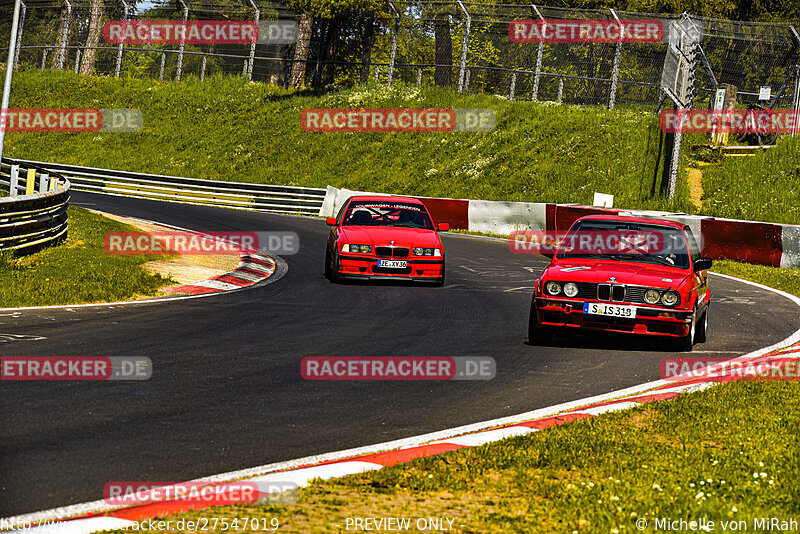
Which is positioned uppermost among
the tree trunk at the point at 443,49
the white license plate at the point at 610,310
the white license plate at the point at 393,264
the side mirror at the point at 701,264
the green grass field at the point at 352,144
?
the tree trunk at the point at 443,49

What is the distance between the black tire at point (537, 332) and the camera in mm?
10891

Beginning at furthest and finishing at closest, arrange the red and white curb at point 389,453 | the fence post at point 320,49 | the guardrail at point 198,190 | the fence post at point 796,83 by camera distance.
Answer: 1. the fence post at point 320,49
2. the guardrail at point 198,190
3. the fence post at point 796,83
4. the red and white curb at point 389,453

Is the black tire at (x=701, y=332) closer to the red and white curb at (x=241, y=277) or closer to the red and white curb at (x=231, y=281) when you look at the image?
the red and white curb at (x=231, y=281)

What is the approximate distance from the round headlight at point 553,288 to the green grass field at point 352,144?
55.6 feet

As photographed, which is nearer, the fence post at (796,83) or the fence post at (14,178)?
the fence post at (14,178)

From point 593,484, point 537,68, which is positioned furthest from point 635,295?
point 537,68

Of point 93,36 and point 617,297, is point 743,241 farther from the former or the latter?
point 93,36

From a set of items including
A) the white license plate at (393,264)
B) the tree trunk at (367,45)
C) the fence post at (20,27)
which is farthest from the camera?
the fence post at (20,27)

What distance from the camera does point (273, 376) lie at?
8719mm

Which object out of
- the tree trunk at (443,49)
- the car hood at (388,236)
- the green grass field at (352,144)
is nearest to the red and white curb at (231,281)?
the car hood at (388,236)

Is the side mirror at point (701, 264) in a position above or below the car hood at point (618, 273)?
above

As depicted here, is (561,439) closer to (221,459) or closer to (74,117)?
(221,459)

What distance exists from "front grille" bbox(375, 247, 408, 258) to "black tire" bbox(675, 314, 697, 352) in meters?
5.92

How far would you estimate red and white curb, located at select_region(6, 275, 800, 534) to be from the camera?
4852 mm
